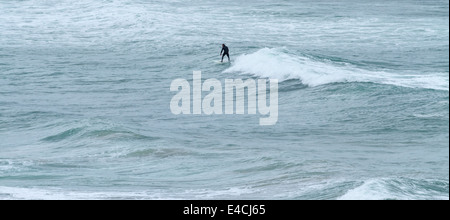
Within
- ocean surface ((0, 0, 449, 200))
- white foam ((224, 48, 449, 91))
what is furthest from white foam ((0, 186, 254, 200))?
white foam ((224, 48, 449, 91))

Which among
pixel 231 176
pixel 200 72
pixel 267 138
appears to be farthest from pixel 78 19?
pixel 231 176

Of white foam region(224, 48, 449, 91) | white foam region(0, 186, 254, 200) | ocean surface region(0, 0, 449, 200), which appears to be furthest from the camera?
white foam region(224, 48, 449, 91)

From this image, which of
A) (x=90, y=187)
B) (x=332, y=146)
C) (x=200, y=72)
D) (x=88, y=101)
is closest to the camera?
(x=90, y=187)

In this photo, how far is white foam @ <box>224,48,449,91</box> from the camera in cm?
2739

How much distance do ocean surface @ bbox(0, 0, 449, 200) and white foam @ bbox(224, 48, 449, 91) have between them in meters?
0.09

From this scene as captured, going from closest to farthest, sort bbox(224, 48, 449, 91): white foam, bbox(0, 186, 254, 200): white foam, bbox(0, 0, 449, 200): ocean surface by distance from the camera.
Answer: bbox(0, 186, 254, 200): white foam < bbox(0, 0, 449, 200): ocean surface < bbox(224, 48, 449, 91): white foam

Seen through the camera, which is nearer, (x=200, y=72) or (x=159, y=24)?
(x=200, y=72)

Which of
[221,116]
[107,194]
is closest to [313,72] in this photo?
[221,116]

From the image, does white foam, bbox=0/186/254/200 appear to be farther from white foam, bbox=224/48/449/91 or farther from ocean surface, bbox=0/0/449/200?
white foam, bbox=224/48/449/91

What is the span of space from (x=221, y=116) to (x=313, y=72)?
6.84 meters

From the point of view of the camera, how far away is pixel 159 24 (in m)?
43.8
